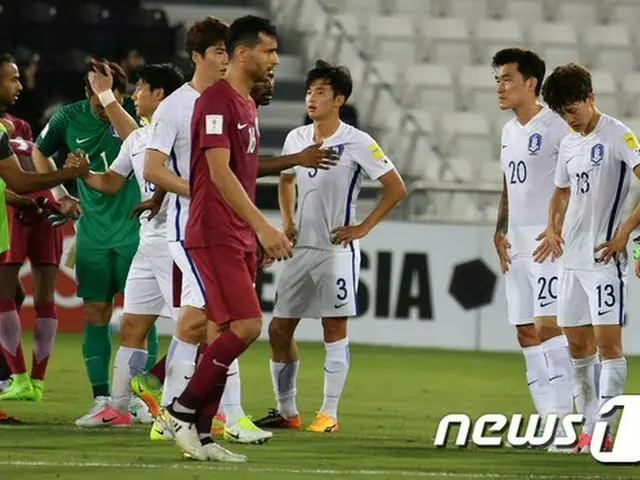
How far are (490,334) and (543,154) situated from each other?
7295 mm

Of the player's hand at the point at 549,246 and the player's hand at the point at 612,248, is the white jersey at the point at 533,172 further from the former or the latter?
the player's hand at the point at 612,248

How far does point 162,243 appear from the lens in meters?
9.77

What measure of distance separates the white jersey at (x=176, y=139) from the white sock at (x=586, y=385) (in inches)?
85.8

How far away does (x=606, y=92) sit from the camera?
21000 millimetres

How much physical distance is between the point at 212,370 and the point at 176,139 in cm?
165

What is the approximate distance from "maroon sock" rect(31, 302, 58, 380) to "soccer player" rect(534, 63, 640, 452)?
394cm

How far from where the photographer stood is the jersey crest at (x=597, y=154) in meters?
8.90

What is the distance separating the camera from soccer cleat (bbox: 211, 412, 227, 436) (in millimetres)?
9402

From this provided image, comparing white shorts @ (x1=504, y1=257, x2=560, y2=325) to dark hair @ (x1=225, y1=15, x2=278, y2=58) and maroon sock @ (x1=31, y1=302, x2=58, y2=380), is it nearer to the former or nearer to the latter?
dark hair @ (x1=225, y1=15, x2=278, y2=58)

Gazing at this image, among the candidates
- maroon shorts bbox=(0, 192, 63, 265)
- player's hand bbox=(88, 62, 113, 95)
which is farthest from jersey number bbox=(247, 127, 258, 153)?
maroon shorts bbox=(0, 192, 63, 265)

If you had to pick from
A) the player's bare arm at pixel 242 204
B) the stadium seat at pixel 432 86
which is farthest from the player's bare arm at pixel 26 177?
the stadium seat at pixel 432 86

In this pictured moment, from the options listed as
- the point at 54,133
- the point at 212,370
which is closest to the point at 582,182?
the point at 212,370

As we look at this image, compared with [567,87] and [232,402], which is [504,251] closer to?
[567,87]

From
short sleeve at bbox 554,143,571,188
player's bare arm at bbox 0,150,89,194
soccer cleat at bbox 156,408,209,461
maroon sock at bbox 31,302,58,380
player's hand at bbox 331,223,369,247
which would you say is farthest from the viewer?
maroon sock at bbox 31,302,58,380
